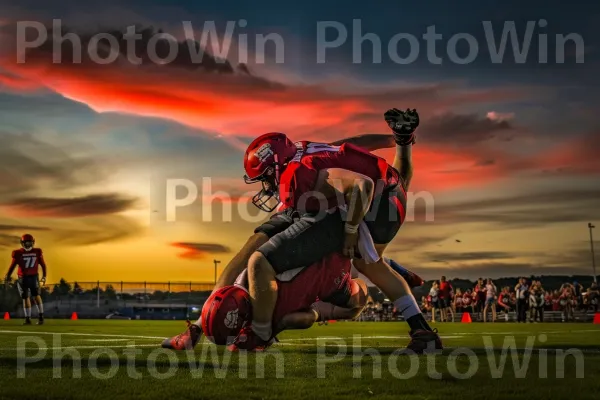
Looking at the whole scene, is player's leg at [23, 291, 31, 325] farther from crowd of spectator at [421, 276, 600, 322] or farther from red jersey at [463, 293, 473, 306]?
red jersey at [463, 293, 473, 306]

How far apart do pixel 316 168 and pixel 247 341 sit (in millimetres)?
1827

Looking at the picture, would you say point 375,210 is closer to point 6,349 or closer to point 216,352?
point 216,352

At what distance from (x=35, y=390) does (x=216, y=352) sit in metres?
2.77

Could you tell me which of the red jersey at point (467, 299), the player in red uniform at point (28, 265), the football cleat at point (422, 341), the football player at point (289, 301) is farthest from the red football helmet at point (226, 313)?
the red jersey at point (467, 299)

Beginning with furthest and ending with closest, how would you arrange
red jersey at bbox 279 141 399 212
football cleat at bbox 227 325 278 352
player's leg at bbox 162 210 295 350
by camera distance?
player's leg at bbox 162 210 295 350 < football cleat at bbox 227 325 278 352 < red jersey at bbox 279 141 399 212

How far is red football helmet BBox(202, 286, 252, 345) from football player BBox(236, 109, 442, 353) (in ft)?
0.45

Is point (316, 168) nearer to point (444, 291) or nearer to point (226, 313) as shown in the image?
point (226, 313)

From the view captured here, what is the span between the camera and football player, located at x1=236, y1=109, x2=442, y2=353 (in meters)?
6.61

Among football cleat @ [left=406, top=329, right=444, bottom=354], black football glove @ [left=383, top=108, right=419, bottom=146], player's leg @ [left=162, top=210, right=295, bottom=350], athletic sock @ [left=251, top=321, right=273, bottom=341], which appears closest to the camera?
athletic sock @ [left=251, top=321, right=273, bottom=341]

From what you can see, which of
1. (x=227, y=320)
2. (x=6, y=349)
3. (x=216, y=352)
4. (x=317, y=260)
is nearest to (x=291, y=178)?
(x=317, y=260)

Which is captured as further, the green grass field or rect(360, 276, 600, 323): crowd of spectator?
rect(360, 276, 600, 323): crowd of spectator

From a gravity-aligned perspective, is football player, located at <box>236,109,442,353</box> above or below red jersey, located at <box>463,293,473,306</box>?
above

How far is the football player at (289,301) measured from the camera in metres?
6.77

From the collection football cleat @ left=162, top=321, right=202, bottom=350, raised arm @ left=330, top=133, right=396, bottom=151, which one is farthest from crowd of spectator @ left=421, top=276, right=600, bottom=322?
football cleat @ left=162, top=321, right=202, bottom=350
